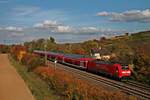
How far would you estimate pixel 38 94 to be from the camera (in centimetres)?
3278

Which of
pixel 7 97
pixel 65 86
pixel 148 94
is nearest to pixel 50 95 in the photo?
pixel 65 86

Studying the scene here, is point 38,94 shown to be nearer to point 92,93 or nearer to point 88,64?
point 92,93

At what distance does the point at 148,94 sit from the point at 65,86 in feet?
28.0

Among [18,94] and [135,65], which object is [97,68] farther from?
[18,94]

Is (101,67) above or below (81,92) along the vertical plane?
above

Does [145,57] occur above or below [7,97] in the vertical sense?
above

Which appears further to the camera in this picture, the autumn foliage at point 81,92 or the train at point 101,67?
the train at point 101,67

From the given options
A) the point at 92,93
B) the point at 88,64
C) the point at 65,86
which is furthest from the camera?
the point at 88,64

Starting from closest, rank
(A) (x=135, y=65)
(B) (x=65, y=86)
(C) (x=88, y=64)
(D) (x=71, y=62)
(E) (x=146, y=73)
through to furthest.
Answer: (B) (x=65, y=86)
(E) (x=146, y=73)
(A) (x=135, y=65)
(C) (x=88, y=64)
(D) (x=71, y=62)

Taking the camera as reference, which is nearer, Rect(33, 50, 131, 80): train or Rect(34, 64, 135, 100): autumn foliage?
Rect(34, 64, 135, 100): autumn foliage

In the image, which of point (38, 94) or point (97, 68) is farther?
point (97, 68)

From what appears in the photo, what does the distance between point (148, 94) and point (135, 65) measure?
14310 mm

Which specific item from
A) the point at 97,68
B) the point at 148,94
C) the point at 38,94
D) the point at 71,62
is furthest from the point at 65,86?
the point at 71,62

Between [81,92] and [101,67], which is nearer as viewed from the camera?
[81,92]
